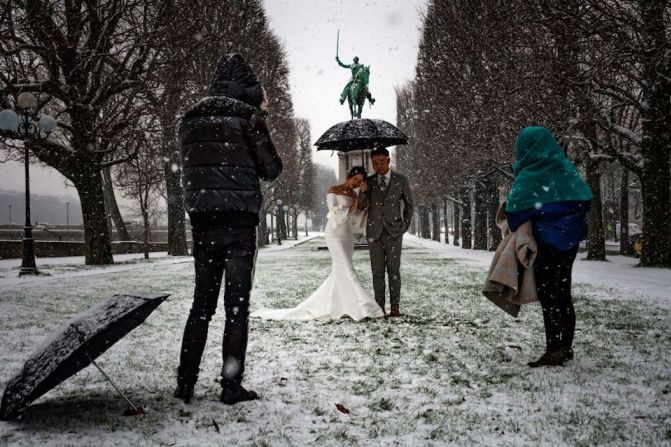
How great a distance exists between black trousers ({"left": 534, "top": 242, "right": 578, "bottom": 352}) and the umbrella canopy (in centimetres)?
428

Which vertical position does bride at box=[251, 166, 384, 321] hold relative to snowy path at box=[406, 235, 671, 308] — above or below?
above

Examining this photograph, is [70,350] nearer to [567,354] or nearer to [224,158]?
[224,158]

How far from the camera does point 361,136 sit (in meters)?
7.92

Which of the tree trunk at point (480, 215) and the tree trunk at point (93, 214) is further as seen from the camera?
the tree trunk at point (480, 215)

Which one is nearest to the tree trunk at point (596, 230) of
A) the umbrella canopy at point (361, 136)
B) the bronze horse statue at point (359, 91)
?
the bronze horse statue at point (359, 91)

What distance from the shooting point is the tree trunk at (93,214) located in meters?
16.1

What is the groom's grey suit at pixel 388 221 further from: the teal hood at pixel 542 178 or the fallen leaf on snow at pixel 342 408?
the fallen leaf on snow at pixel 342 408

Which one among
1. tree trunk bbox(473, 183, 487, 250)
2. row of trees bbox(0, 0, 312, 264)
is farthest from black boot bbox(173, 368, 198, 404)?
tree trunk bbox(473, 183, 487, 250)

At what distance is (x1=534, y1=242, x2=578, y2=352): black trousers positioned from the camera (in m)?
3.92

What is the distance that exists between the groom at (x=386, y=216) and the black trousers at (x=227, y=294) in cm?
323

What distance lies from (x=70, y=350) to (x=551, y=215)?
3.31 m

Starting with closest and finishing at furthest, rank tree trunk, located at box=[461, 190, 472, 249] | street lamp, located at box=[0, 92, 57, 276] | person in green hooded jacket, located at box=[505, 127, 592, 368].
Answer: person in green hooded jacket, located at box=[505, 127, 592, 368], street lamp, located at box=[0, 92, 57, 276], tree trunk, located at box=[461, 190, 472, 249]

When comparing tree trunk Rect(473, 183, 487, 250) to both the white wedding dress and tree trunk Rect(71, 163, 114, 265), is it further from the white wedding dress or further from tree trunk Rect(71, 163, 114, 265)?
the white wedding dress

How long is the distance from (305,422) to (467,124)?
19859 mm
